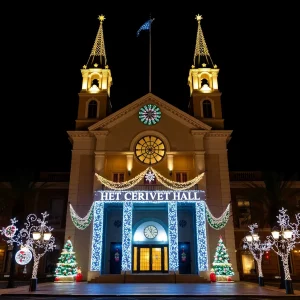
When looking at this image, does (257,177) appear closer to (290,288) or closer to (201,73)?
(201,73)

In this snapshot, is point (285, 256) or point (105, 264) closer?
point (285, 256)

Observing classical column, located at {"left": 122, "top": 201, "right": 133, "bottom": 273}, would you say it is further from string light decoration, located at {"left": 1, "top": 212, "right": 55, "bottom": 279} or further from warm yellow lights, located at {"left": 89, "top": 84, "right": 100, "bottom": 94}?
warm yellow lights, located at {"left": 89, "top": 84, "right": 100, "bottom": 94}

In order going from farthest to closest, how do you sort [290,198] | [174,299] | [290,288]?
[290,198]
[290,288]
[174,299]

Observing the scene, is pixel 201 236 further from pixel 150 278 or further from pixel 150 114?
pixel 150 114

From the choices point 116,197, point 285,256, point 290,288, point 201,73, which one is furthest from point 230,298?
point 201,73

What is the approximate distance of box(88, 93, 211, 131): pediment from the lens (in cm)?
3250

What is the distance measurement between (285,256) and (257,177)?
16.6 meters

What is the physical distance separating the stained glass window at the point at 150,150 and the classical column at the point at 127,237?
5207 mm

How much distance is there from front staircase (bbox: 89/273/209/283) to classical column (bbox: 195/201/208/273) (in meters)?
1.05

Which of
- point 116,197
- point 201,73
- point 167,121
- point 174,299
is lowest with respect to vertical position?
point 174,299

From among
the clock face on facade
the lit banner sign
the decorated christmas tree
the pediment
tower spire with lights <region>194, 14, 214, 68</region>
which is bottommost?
the decorated christmas tree

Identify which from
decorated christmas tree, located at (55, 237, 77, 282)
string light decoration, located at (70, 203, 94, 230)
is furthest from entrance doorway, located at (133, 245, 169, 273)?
decorated christmas tree, located at (55, 237, 77, 282)

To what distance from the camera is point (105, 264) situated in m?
30.2

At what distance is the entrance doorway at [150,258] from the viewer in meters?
29.9
